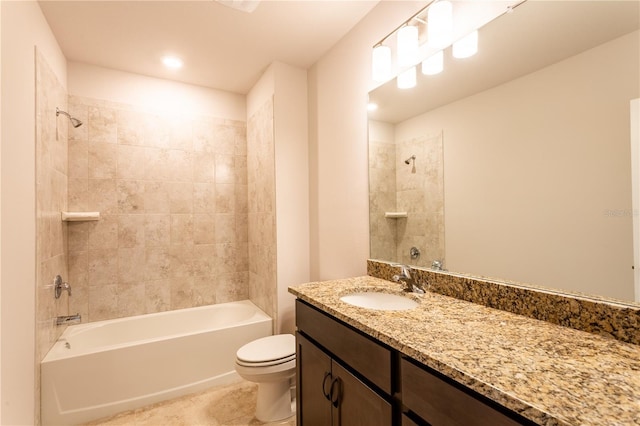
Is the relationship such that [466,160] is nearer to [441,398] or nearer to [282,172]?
[441,398]

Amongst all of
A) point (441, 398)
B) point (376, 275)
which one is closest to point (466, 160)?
point (376, 275)

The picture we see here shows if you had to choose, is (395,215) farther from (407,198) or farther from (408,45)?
(408,45)

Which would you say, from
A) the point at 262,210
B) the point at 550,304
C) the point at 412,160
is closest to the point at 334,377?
the point at 550,304

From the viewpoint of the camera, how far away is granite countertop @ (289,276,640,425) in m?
0.54

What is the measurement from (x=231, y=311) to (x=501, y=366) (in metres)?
2.61

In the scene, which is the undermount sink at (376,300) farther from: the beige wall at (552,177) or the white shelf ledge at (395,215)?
the white shelf ledge at (395,215)

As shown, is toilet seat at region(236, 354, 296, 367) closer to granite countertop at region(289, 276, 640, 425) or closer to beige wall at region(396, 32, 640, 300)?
granite countertop at region(289, 276, 640, 425)

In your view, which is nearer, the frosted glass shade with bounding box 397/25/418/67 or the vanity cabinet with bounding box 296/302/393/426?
the vanity cabinet with bounding box 296/302/393/426

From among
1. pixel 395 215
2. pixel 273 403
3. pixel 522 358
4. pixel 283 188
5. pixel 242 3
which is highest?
pixel 242 3

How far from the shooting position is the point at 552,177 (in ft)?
3.33

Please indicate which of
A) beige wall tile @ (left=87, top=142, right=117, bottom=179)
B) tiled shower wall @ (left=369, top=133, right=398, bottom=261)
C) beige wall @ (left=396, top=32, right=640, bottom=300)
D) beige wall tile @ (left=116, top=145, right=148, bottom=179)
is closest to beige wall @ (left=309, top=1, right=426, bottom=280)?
tiled shower wall @ (left=369, top=133, right=398, bottom=261)

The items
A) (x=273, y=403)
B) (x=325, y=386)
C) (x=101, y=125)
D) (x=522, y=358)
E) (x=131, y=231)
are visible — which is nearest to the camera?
(x=522, y=358)

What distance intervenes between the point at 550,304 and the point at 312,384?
1.03m

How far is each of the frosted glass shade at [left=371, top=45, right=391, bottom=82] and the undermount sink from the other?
1.23 metres
